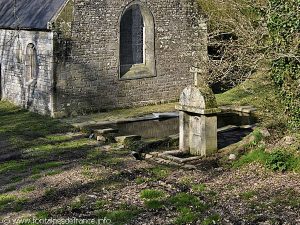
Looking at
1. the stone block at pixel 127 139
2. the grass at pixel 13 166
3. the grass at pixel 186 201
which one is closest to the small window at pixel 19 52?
the stone block at pixel 127 139

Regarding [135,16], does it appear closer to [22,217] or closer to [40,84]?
[40,84]

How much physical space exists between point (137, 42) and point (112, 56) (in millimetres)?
1731

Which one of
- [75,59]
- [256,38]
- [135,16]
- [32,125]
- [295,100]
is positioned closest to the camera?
[295,100]

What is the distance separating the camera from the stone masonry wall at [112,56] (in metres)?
19.7

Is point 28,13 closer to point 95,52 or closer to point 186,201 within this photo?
point 95,52

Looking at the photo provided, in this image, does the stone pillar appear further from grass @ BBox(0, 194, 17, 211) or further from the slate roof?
the slate roof

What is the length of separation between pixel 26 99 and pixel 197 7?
7.85 meters

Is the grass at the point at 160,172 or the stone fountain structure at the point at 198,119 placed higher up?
the stone fountain structure at the point at 198,119

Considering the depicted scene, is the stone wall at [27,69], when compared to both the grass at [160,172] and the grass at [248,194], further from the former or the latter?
the grass at [248,194]

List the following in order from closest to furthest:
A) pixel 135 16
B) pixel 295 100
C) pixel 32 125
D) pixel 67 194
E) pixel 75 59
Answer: pixel 67 194 → pixel 295 100 → pixel 32 125 → pixel 75 59 → pixel 135 16

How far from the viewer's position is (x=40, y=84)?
20.1 metres

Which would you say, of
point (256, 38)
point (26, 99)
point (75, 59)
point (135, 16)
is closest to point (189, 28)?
point (135, 16)

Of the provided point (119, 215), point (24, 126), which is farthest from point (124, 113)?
point (119, 215)

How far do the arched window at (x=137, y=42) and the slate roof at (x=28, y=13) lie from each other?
3023mm
